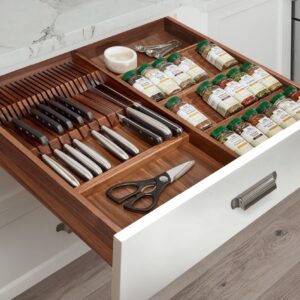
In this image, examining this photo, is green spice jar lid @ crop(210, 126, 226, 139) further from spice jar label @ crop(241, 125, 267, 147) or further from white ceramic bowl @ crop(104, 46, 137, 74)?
white ceramic bowl @ crop(104, 46, 137, 74)

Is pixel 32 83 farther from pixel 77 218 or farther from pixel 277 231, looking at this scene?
pixel 277 231

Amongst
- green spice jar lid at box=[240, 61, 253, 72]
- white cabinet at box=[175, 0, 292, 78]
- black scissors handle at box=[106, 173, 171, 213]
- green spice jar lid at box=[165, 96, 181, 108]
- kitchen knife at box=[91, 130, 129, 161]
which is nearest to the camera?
black scissors handle at box=[106, 173, 171, 213]

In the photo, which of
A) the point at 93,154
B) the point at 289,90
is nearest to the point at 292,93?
the point at 289,90

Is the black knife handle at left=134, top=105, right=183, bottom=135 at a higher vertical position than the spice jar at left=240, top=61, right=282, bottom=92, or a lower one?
higher

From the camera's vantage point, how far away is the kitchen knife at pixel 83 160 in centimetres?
102

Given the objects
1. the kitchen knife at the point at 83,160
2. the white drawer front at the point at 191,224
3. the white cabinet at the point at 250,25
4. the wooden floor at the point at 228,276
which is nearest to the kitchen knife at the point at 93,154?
the kitchen knife at the point at 83,160

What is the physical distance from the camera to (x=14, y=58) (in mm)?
1153

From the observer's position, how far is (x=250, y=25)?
190 cm

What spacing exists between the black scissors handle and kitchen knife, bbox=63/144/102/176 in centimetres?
5

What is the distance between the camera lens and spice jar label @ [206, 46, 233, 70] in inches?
51.0

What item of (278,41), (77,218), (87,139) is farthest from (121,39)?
(278,41)

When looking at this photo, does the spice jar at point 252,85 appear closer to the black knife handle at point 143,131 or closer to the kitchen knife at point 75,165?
the black knife handle at point 143,131

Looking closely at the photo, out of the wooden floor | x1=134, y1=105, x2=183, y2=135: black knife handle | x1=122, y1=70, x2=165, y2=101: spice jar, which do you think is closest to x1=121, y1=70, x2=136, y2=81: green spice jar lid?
x1=122, y1=70, x2=165, y2=101: spice jar

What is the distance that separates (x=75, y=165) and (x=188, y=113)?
269 mm
